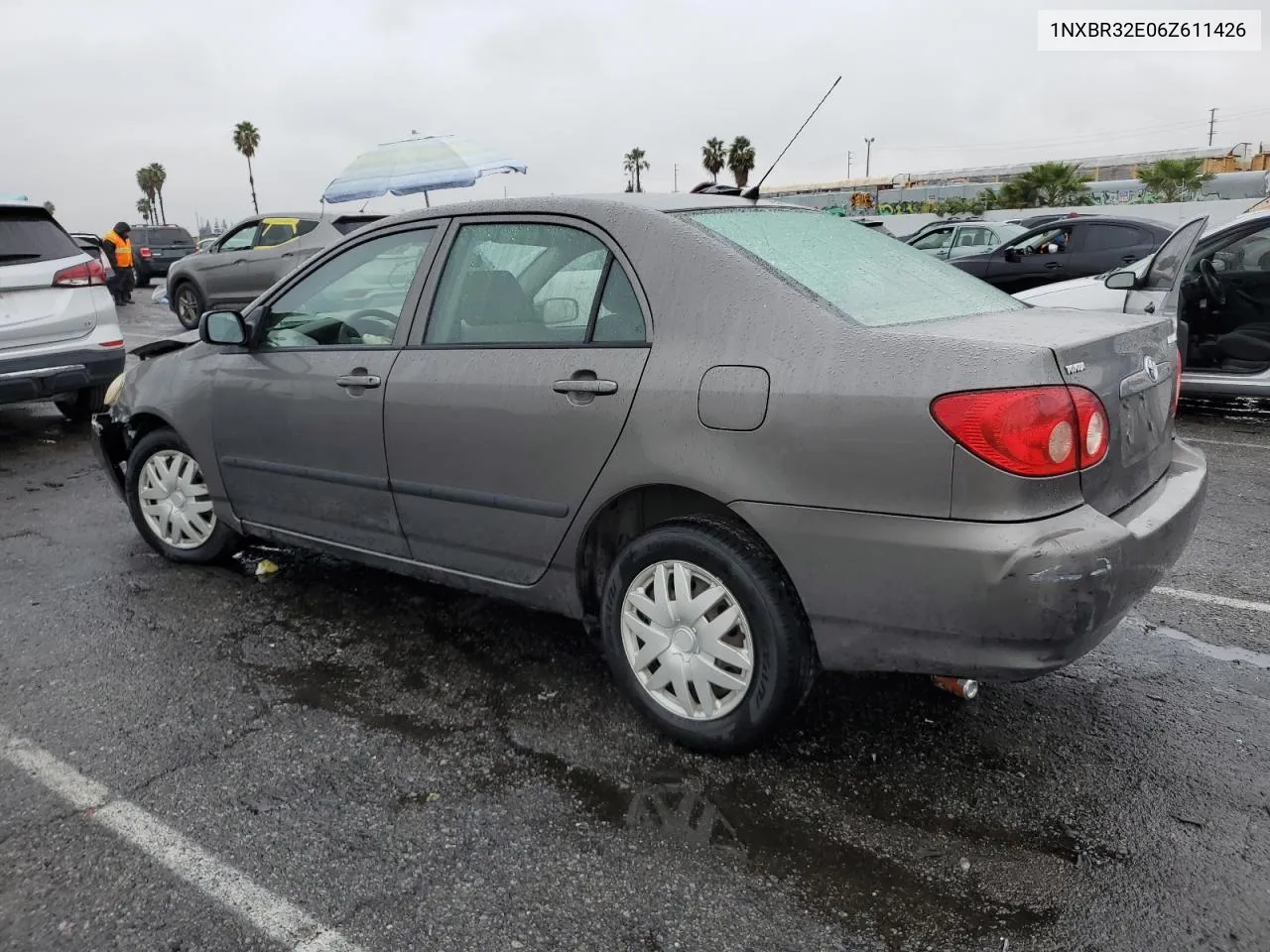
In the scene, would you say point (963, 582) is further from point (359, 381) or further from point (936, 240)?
point (936, 240)

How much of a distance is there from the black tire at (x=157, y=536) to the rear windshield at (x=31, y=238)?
3.54 m

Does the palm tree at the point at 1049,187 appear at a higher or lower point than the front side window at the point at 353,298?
higher

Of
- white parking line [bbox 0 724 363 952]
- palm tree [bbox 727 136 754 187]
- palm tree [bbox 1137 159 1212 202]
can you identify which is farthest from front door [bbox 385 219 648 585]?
palm tree [bbox 727 136 754 187]

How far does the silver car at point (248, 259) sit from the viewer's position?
13852 mm

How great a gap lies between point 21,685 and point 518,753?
72.6 inches

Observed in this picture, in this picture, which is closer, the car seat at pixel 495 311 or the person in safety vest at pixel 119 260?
the car seat at pixel 495 311

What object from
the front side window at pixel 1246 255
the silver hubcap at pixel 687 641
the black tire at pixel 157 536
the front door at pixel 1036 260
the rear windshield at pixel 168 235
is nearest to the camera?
the silver hubcap at pixel 687 641

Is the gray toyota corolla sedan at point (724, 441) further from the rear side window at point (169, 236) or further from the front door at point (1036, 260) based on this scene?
the rear side window at point (169, 236)

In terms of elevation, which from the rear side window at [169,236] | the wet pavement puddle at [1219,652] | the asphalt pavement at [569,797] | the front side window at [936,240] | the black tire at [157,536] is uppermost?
the rear side window at [169,236]

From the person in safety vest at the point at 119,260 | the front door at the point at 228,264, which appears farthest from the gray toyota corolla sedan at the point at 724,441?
the person in safety vest at the point at 119,260

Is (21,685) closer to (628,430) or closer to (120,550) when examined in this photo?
(120,550)

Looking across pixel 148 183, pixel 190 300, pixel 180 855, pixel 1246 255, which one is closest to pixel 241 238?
pixel 190 300

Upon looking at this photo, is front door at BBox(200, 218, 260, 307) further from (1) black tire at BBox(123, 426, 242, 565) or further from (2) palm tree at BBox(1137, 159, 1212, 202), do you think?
(2) palm tree at BBox(1137, 159, 1212, 202)

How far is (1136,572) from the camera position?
2.47 metres
